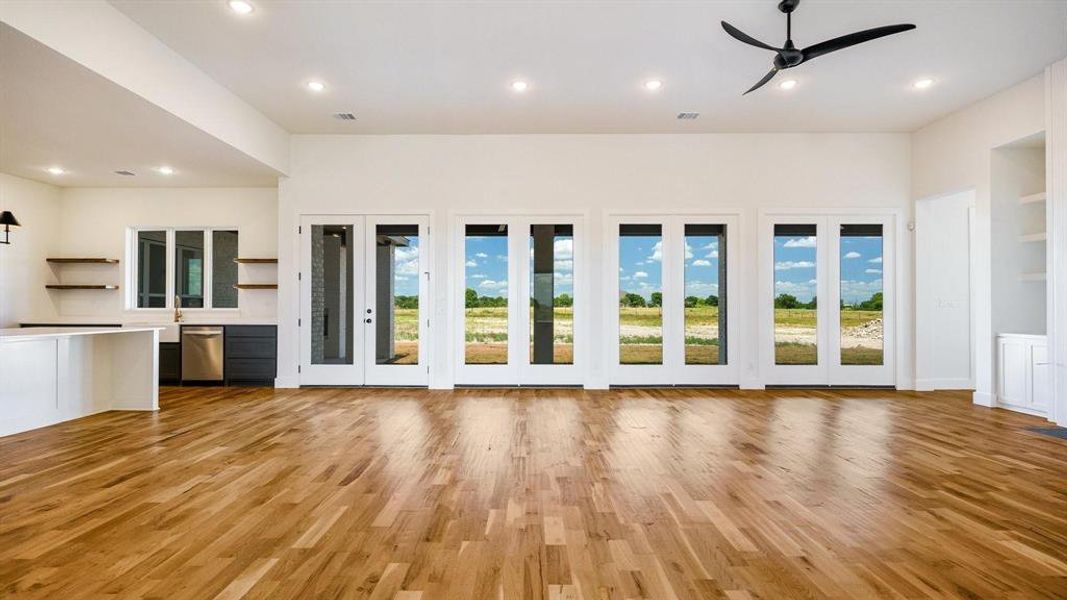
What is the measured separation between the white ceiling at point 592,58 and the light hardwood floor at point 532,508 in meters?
3.29

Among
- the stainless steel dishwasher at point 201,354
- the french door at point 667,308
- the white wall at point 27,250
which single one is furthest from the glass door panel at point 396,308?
the white wall at point 27,250

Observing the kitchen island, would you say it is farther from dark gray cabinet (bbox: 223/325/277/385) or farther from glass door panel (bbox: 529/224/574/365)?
glass door panel (bbox: 529/224/574/365)

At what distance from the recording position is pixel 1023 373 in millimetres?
5160

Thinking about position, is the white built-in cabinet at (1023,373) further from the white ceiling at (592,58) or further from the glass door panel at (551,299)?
the glass door panel at (551,299)

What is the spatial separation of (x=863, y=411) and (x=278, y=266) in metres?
7.24

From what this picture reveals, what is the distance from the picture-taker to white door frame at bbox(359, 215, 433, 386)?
21.7ft

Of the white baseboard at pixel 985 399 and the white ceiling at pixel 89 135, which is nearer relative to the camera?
the white ceiling at pixel 89 135

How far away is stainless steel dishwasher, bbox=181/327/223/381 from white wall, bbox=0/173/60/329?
8.16 ft

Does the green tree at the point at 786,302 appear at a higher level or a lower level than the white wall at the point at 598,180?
lower

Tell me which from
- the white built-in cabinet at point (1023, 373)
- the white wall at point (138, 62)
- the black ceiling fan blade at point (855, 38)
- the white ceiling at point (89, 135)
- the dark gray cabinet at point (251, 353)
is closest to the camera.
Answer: the white wall at point (138, 62)

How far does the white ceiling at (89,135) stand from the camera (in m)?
3.70

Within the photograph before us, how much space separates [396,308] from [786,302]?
5.05 meters

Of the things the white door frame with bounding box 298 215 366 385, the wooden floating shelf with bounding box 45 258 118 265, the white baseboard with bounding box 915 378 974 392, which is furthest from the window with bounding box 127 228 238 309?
the white baseboard with bounding box 915 378 974 392

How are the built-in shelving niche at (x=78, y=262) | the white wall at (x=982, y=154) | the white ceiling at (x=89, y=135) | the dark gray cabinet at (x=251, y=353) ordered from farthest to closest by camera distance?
the built-in shelving niche at (x=78, y=262) → the dark gray cabinet at (x=251, y=353) → the white wall at (x=982, y=154) → the white ceiling at (x=89, y=135)
